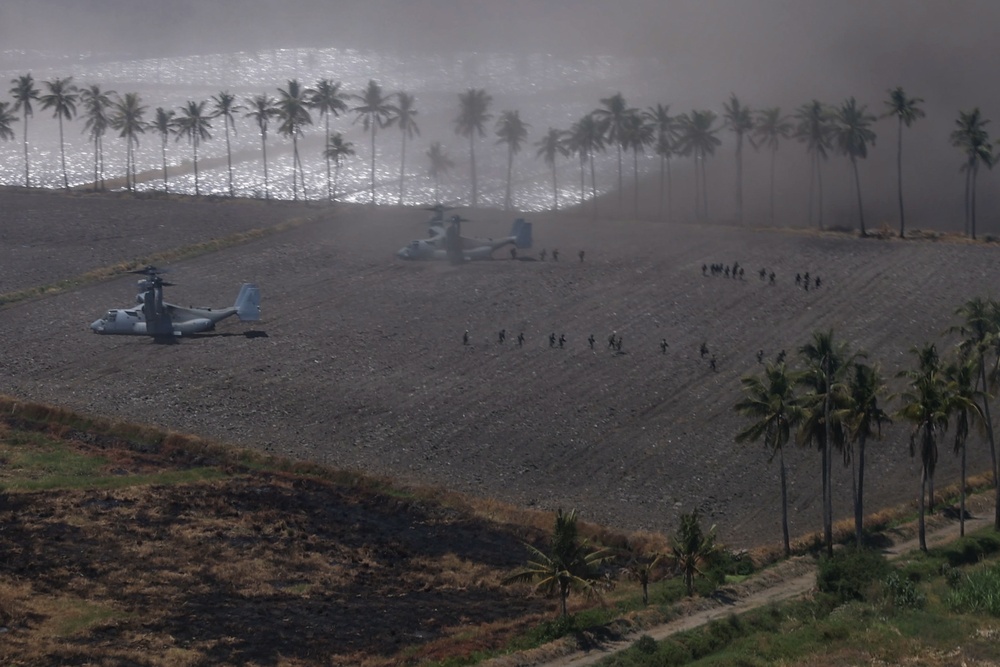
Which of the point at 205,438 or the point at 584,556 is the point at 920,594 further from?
the point at 205,438

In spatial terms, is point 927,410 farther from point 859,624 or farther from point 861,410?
point 859,624

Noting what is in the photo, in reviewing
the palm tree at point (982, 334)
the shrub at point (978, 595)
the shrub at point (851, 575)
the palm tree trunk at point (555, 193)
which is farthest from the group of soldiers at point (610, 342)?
the palm tree trunk at point (555, 193)

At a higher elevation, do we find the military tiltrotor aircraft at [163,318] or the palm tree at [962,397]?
the military tiltrotor aircraft at [163,318]

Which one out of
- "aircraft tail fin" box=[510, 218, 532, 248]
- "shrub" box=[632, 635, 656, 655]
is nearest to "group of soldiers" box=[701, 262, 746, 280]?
"aircraft tail fin" box=[510, 218, 532, 248]

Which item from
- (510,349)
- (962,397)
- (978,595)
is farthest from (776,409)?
(510,349)

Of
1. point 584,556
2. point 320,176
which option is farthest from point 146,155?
point 584,556

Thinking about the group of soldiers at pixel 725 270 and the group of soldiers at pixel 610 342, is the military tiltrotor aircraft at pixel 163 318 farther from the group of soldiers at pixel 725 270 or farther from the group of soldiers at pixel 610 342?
the group of soldiers at pixel 725 270
